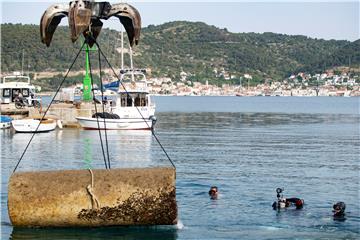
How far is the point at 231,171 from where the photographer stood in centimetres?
3253

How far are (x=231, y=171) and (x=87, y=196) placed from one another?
17.1 meters

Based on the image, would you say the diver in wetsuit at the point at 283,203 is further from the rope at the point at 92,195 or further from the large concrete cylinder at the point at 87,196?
the rope at the point at 92,195

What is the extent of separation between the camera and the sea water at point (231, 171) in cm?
1894

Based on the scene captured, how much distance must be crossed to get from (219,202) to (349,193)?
5.49 meters

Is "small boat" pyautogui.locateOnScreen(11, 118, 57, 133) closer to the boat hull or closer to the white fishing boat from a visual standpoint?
the boat hull

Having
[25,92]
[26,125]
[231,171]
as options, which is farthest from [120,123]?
[231,171]

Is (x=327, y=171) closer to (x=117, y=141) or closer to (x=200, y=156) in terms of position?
(x=200, y=156)

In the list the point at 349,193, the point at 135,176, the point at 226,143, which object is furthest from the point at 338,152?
the point at 135,176

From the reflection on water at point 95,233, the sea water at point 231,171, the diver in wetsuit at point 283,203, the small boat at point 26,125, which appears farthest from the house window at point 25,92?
the reflection on water at point 95,233

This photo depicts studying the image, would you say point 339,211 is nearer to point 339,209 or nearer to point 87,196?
point 339,209

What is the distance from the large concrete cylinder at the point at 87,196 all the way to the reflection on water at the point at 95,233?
49 centimetres

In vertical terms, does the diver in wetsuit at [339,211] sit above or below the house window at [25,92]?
below

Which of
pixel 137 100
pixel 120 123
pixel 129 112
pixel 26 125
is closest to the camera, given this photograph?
Answer: pixel 26 125

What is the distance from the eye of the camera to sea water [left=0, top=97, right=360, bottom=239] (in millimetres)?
18938
